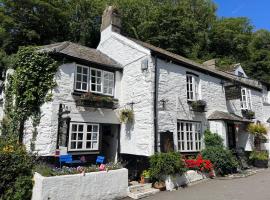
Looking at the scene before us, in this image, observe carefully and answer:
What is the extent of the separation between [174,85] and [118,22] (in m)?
6.35

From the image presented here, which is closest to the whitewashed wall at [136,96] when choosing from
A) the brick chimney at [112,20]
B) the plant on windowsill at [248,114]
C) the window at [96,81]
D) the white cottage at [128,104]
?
the white cottage at [128,104]

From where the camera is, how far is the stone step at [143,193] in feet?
30.9

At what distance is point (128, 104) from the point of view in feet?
43.4

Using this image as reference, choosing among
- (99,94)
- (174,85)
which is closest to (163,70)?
(174,85)

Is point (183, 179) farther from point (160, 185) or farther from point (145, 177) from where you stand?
point (145, 177)

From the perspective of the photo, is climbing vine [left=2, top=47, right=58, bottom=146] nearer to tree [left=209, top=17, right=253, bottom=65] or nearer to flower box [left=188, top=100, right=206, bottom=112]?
flower box [left=188, top=100, right=206, bottom=112]

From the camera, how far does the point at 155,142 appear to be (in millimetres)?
11750

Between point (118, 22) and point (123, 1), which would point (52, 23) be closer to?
point (123, 1)

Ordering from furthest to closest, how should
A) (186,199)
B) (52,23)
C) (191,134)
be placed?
(52,23) → (191,134) → (186,199)

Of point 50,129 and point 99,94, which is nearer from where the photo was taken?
point 50,129

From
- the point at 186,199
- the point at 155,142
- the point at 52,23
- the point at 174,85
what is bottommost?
the point at 186,199

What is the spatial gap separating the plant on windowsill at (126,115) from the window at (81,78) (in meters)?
2.32

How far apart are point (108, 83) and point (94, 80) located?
2.91ft

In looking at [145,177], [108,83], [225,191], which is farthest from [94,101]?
[225,191]
